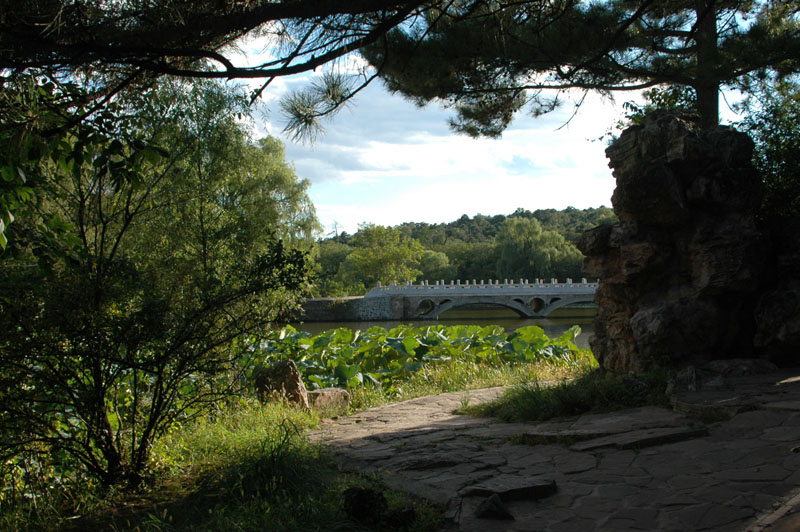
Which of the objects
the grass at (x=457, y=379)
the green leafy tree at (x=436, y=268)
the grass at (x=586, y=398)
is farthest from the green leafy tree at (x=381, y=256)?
the grass at (x=586, y=398)

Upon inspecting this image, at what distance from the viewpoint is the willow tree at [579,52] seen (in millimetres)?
5832

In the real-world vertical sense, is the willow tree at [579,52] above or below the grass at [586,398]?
above

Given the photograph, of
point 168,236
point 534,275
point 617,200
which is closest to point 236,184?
point 168,236

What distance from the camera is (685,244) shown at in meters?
5.89

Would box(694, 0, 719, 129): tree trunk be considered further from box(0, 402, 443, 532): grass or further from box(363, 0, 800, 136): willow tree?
box(0, 402, 443, 532): grass

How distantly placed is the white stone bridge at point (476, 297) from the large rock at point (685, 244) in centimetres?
3523

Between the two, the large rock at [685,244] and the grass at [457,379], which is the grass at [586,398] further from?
the grass at [457,379]

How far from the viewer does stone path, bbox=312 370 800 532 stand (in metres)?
2.88

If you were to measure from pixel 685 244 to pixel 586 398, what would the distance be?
6.09 feet

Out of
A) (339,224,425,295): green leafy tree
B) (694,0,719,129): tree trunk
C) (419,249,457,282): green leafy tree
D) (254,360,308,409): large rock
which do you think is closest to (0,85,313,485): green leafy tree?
(254,360,308,409): large rock

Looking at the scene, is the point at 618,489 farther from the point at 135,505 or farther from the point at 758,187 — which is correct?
the point at 758,187

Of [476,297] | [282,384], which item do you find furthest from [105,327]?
[476,297]

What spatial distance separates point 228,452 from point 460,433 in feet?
5.88

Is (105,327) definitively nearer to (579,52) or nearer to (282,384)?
(282,384)
